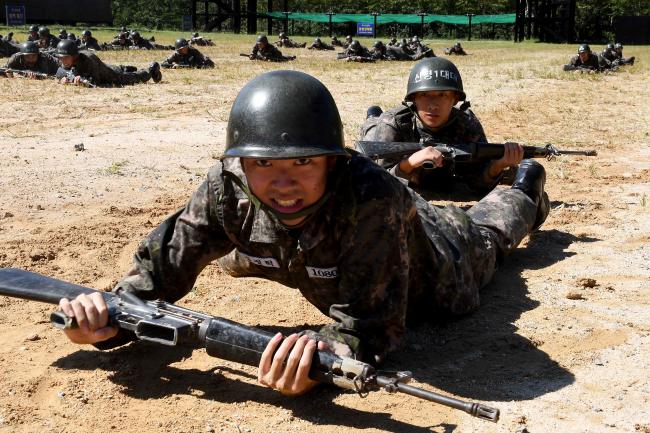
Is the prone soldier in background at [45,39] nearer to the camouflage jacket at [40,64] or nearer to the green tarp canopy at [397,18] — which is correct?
the camouflage jacket at [40,64]

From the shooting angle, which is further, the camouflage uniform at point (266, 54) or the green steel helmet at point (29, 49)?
the camouflage uniform at point (266, 54)

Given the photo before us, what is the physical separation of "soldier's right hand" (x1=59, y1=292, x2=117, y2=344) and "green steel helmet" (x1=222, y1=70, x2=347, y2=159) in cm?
80

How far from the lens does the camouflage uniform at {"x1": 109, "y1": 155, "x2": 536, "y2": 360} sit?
3.53m

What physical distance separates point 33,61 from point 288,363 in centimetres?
1759

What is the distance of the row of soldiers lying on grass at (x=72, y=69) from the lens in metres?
17.6

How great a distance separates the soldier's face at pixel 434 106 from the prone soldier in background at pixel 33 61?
13.7m

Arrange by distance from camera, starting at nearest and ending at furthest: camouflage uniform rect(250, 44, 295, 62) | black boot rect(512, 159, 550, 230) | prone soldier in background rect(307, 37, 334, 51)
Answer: black boot rect(512, 159, 550, 230), camouflage uniform rect(250, 44, 295, 62), prone soldier in background rect(307, 37, 334, 51)

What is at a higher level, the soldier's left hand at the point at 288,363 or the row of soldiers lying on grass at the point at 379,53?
the row of soldiers lying on grass at the point at 379,53

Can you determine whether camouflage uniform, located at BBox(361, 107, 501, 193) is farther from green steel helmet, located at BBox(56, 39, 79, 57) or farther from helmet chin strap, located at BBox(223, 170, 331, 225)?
green steel helmet, located at BBox(56, 39, 79, 57)

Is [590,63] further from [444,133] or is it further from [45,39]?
[444,133]

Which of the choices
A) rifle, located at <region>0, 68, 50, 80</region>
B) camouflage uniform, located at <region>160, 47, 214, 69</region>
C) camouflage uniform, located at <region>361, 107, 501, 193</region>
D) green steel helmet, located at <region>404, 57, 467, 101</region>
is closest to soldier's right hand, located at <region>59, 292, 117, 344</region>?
camouflage uniform, located at <region>361, 107, 501, 193</region>

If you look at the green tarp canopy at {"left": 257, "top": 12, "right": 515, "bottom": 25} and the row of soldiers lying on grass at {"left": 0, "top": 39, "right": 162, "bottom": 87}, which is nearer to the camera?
the row of soldiers lying on grass at {"left": 0, "top": 39, "right": 162, "bottom": 87}

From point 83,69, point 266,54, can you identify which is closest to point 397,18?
point 266,54

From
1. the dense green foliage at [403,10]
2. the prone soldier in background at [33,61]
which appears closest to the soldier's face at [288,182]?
the prone soldier in background at [33,61]
